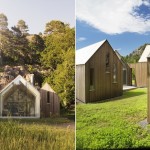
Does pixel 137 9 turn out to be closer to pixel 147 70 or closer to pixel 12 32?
pixel 147 70

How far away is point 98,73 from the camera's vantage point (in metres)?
7.51

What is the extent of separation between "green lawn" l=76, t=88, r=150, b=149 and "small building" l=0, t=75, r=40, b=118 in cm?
79

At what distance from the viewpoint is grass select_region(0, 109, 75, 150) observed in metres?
6.79

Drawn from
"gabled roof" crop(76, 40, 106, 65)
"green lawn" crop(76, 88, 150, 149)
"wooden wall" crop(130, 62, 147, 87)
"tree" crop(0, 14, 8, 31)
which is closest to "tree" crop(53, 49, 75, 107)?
"gabled roof" crop(76, 40, 106, 65)

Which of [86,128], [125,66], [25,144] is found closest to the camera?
[25,144]

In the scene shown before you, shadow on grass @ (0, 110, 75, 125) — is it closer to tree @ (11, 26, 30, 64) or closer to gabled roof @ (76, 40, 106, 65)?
gabled roof @ (76, 40, 106, 65)

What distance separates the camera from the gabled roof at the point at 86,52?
7203 millimetres

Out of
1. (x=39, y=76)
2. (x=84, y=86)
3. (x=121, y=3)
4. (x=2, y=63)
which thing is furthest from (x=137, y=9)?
(x=2, y=63)

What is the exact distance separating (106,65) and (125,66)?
0.45m

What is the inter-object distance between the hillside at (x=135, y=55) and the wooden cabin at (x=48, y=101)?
1600 millimetres

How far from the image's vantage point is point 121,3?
7449 millimetres

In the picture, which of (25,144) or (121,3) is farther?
(121,3)

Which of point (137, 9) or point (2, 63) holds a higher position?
point (137, 9)

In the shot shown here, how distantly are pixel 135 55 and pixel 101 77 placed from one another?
0.81 meters
